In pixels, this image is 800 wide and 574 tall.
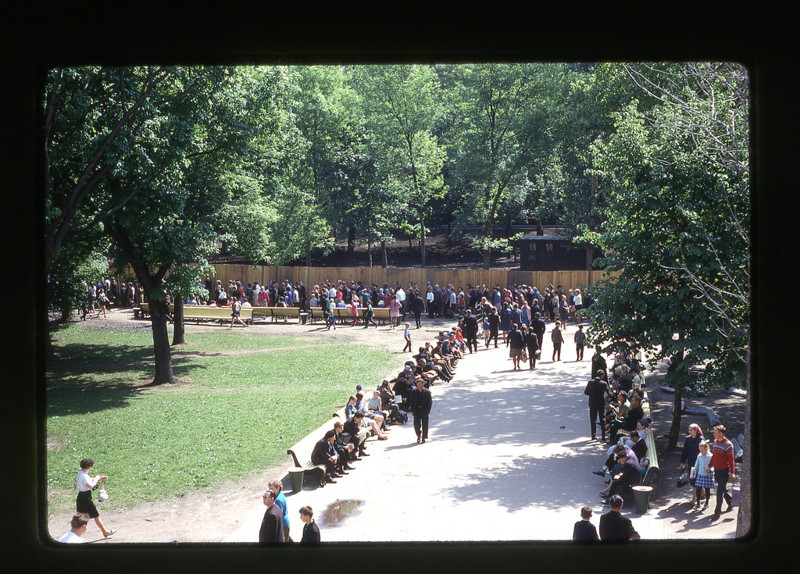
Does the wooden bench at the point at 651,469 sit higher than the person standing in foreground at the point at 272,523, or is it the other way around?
the person standing in foreground at the point at 272,523

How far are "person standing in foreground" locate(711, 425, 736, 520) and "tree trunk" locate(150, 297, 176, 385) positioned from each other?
11118 mm

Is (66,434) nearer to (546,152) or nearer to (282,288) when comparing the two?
(282,288)

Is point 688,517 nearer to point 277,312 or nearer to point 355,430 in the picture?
point 355,430

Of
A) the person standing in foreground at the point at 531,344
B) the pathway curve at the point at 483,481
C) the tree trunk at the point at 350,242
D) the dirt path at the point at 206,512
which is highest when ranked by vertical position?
the tree trunk at the point at 350,242

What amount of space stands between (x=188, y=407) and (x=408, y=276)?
49.2 feet

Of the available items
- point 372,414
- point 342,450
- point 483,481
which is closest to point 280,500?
point 342,450

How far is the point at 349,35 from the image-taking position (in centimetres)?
279

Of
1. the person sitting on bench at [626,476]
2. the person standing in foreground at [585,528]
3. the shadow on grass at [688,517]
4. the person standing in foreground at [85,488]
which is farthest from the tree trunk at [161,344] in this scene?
the person standing in foreground at [585,528]

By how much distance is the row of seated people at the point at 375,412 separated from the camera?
930 cm

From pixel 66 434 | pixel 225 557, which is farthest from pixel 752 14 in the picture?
pixel 66 434

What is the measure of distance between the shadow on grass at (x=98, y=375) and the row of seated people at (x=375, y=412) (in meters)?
5.01

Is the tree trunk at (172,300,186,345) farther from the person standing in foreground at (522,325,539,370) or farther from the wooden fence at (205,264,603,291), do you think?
the person standing in foreground at (522,325,539,370)

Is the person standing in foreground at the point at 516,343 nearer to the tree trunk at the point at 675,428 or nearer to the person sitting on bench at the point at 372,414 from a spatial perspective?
the person sitting on bench at the point at 372,414

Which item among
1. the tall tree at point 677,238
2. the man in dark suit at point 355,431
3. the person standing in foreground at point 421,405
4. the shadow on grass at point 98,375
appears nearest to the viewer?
the tall tree at point 677,238
